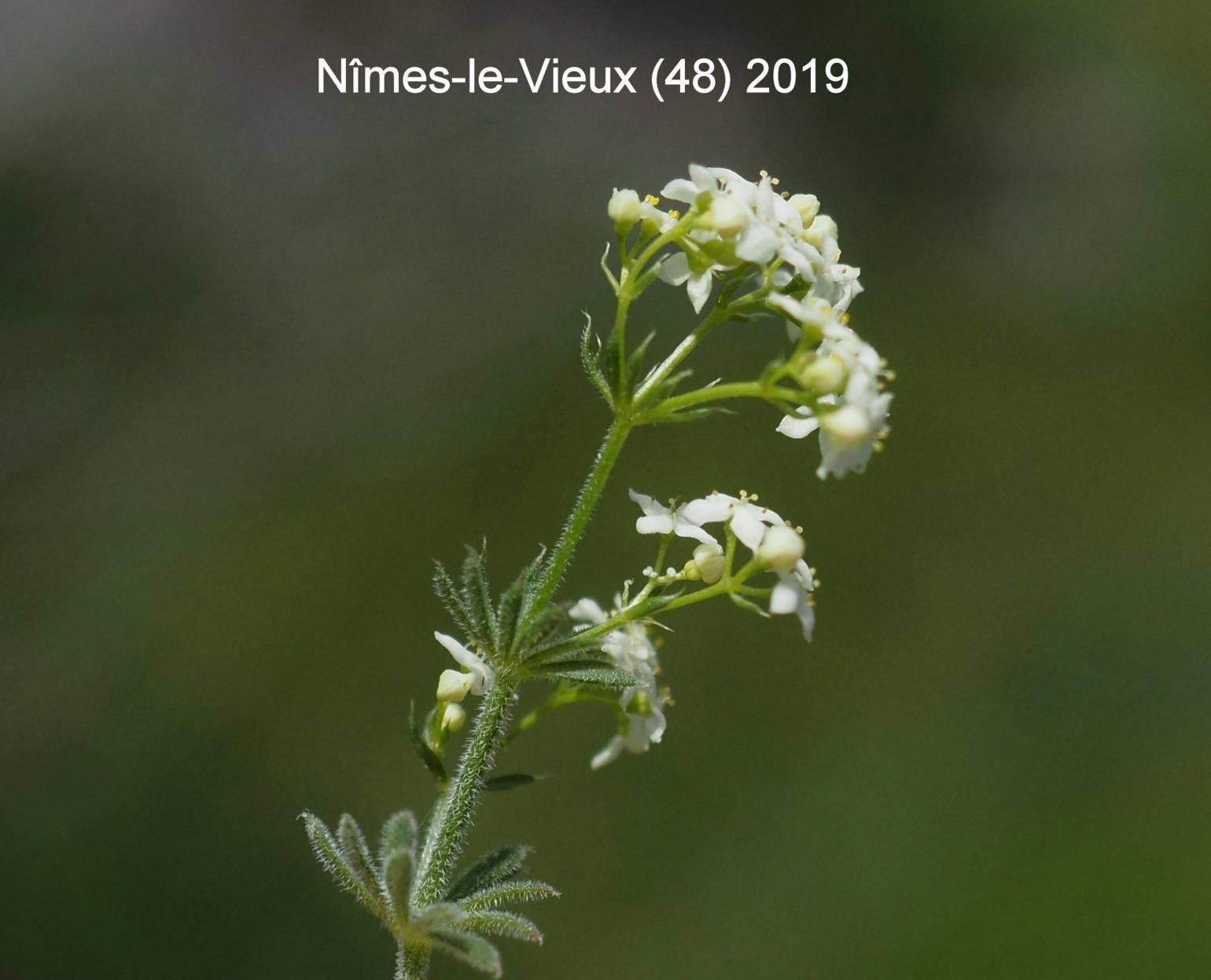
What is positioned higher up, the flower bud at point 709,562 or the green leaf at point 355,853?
the flower bud at point 709,562

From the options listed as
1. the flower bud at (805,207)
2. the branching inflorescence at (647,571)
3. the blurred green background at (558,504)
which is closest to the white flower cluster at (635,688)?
the branching inflorescence at (647,571)

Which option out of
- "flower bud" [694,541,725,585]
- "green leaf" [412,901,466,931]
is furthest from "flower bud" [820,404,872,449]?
"green leaf" [412,901,466,931]

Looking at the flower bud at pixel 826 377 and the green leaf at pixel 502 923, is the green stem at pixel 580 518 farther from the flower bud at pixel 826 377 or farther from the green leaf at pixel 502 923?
the green leaf at pixel 502 923

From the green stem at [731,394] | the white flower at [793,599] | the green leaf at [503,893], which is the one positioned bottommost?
the green leaf at [503,893]

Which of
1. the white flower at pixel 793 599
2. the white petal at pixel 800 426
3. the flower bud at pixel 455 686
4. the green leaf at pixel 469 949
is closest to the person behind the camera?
the green leaf at pixel 469 949

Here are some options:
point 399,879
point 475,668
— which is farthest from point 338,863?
point 475,668

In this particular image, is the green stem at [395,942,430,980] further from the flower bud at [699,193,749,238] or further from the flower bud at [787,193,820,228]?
the flower bud at [787,193,820,228]

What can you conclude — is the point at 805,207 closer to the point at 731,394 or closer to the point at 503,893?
the point at 731,394

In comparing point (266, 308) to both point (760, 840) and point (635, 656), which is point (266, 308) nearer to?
point (760, 840)
